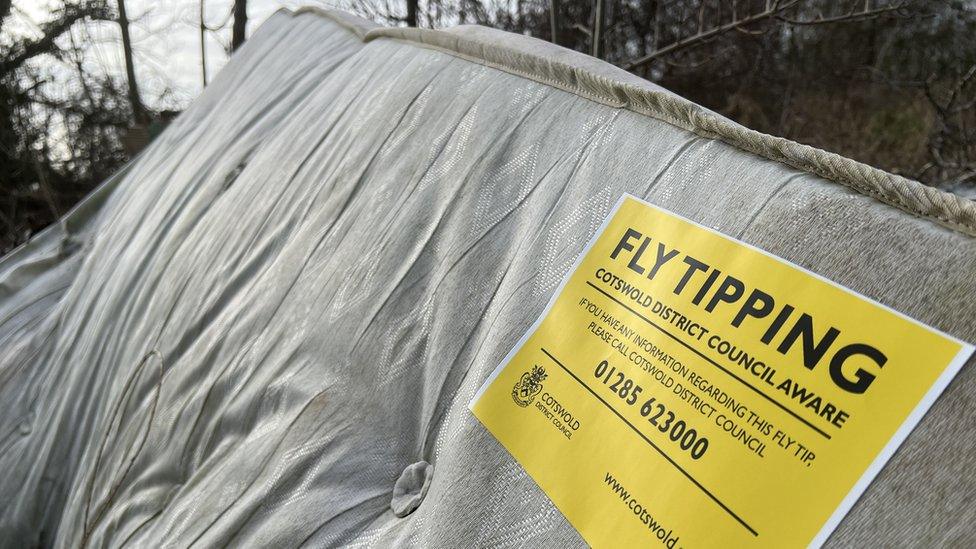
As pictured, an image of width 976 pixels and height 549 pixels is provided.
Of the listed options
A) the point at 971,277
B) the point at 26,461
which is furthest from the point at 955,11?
the point at 26,461

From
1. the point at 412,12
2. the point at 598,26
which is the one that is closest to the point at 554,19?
the point at 598,26

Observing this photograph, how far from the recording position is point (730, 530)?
440 mm

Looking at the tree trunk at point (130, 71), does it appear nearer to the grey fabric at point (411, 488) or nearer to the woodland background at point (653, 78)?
the woodland background at point (653, 78)

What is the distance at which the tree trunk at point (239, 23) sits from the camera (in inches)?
232

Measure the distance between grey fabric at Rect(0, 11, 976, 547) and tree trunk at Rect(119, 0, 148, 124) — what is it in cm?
520

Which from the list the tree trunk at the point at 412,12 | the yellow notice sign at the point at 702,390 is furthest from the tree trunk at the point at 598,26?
the tree trunk at the point at 412,12

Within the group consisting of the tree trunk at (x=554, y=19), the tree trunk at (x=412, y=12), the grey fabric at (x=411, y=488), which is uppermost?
the tree trunk at (x=554, y=19)

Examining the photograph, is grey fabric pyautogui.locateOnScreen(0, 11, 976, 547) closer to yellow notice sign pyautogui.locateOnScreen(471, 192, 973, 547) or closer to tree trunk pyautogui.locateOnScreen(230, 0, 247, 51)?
yellow notice sign pyautogui.locateOnScreen(471, 192, 973, 547)

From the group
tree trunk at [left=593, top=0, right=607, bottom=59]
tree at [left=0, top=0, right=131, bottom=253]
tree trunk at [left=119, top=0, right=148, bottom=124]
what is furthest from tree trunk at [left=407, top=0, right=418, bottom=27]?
tree trunk at [left=119, top=0, right=148, bottom=124]

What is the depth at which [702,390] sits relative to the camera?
0.49 meters

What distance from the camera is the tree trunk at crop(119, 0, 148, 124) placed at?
605 cm

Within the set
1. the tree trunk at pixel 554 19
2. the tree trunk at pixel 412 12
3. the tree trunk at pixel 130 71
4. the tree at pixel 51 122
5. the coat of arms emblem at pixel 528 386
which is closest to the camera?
the coat of arms emblem at pixel 528 386

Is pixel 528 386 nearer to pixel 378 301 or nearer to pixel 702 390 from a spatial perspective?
pixel 702 390

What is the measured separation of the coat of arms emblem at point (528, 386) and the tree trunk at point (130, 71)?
636 cm
